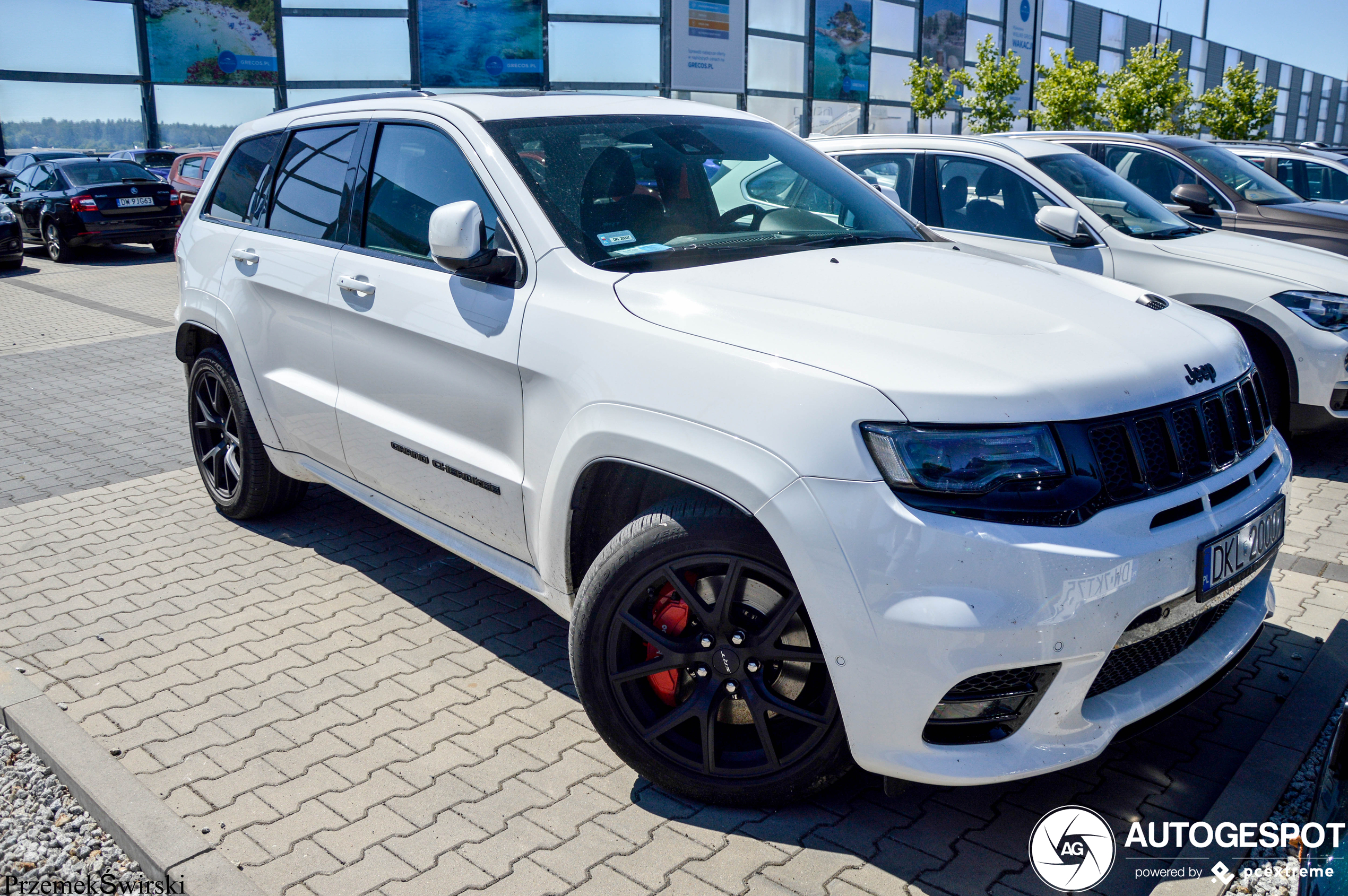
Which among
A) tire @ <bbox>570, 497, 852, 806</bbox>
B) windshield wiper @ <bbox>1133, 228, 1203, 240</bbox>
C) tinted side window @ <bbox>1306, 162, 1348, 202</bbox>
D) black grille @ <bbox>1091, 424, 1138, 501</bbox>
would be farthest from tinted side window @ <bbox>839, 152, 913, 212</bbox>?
tinted side window @ <bbox>1306, 162, 1348, 202</bbox>

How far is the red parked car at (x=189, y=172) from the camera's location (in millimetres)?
19816

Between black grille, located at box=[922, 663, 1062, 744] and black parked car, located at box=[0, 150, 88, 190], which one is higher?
black parked car, located at box=[0, 150, 88, 190]

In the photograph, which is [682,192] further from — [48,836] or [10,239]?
[10,239]

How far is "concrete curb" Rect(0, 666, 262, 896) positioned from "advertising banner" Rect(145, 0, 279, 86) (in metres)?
28.5

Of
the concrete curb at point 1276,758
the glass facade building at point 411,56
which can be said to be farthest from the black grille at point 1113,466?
the glass facade building at point 411,56

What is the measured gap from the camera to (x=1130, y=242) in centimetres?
654

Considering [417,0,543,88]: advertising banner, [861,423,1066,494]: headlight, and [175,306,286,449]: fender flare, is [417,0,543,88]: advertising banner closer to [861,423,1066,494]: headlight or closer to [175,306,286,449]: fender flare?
[175,306,286,449]: fender flare

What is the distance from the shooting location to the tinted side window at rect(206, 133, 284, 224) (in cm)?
475

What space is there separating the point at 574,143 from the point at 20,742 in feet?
8.52

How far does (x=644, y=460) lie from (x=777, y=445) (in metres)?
0.43

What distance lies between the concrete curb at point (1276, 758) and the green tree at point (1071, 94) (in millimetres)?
21769

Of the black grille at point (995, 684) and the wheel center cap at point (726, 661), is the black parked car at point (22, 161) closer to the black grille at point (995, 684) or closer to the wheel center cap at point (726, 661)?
the wheel center cap at point (726, 661)

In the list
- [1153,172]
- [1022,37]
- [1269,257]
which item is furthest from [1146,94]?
[1022,37]

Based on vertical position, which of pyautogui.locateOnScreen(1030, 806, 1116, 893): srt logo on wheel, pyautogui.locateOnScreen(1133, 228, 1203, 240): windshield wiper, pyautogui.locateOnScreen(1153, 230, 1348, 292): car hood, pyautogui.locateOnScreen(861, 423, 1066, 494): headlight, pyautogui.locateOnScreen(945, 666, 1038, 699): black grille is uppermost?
pyautogui.locateOnScreen(1133, 228, 1203, 240): windshield wiper
